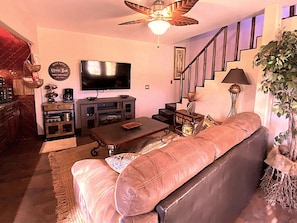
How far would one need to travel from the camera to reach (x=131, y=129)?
9.87 feet

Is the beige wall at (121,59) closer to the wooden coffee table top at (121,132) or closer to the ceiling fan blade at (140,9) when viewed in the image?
the wooden coffee table top at (121,132)

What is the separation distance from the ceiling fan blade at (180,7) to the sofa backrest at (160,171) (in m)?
1.48

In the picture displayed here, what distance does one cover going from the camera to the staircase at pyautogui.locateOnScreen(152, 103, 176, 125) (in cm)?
496

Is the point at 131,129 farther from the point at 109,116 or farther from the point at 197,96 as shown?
the point at 197,96

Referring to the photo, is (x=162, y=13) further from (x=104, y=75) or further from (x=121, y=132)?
(x=104, y=75)

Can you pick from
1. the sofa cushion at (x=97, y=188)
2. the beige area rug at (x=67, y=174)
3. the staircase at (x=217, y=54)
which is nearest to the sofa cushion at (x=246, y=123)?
the beige area rug at (x=67, y=174)

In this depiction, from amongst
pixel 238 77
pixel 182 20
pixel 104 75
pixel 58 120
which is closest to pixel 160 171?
pixel 182 20

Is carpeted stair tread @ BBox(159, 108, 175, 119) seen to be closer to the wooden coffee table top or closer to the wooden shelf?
the wooden coffee table top

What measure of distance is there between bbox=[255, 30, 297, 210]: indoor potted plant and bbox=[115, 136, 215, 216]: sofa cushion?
56.1 inches

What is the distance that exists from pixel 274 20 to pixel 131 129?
2526 mm

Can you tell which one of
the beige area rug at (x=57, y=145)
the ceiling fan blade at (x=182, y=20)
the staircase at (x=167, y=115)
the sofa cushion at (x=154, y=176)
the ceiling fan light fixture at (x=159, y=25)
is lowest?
the beige area rug at (x=57, y=145)

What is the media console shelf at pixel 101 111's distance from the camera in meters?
4.07

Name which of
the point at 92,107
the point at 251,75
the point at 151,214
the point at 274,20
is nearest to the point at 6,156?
the point at 92,107

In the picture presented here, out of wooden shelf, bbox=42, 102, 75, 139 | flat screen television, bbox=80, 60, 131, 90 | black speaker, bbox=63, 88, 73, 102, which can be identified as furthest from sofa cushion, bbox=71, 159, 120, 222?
flat screen television, bbox=80, 60, 131, 90
